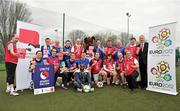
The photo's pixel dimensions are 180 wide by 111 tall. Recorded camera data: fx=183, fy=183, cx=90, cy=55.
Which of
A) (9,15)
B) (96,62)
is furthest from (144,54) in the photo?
(9,15)

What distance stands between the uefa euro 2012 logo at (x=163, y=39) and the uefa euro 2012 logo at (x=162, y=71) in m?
0.57

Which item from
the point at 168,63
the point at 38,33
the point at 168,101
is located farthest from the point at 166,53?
the point at 38,33

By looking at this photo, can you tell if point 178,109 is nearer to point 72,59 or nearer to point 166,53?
point 166,53

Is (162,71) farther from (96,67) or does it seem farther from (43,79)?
(43,79)

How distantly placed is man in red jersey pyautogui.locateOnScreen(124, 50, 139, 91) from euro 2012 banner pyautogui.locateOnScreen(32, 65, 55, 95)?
2534 millimetres

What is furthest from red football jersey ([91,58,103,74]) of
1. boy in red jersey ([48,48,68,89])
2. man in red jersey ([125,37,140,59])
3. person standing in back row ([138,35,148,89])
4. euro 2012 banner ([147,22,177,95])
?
euro 2012 banner ([147,22,177,95])

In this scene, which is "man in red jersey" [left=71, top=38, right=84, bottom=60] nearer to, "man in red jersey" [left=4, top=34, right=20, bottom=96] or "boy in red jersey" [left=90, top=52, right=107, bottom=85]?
"boy in red jersey" [left=90, top=52, right=107, bottom=85]

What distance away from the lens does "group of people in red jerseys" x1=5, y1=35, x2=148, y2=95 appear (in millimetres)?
6184

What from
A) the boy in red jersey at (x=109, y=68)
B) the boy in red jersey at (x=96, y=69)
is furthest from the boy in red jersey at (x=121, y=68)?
the boy in red jersey at (x=96, y=69)

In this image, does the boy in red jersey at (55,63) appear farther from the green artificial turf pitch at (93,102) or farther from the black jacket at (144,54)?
the black jacket at (144,54)

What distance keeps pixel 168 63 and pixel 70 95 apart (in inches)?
124

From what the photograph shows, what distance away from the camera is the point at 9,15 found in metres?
28.0

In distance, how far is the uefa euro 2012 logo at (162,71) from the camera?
570 cm

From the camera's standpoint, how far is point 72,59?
Answer: 690 centimetres
